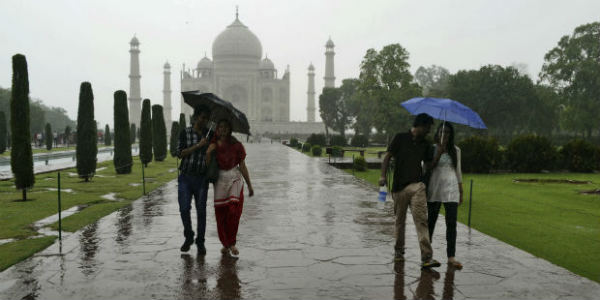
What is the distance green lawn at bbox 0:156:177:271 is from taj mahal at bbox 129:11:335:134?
182ft

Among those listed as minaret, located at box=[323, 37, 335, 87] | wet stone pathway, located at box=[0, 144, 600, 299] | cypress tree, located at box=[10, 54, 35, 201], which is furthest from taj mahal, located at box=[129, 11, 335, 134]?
→ wet stone pathway, located at box=[0, 144, 600, 299]

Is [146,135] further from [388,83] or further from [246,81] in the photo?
[246,81]

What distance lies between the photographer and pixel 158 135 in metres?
22.7

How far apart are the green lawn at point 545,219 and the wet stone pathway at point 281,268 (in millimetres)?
610

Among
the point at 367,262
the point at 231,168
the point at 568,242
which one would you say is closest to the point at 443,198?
the point at 367,262

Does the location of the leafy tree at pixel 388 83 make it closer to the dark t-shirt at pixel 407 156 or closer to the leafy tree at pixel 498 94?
the leafy tree at pixel 498 94

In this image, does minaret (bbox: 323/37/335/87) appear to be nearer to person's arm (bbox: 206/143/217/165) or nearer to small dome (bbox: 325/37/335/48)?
small dome (bbox: 325/37/335/48)

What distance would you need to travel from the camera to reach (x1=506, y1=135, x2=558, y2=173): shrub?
17156mm

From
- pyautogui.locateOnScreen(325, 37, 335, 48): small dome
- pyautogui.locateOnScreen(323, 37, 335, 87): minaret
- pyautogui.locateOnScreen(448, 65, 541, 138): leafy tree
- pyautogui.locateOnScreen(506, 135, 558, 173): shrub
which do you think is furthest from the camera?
pyautogui.locateOnScreen(325, 37, 335, 48): small dome

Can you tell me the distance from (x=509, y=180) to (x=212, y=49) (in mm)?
65506

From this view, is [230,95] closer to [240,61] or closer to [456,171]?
[240,61]

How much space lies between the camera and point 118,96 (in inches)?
671

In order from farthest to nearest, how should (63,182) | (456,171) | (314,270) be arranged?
1. (63,182)
2. (456,171)
3. (314,270)

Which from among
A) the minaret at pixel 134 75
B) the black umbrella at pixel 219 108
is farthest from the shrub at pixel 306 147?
the minaret at pixel 134 75
